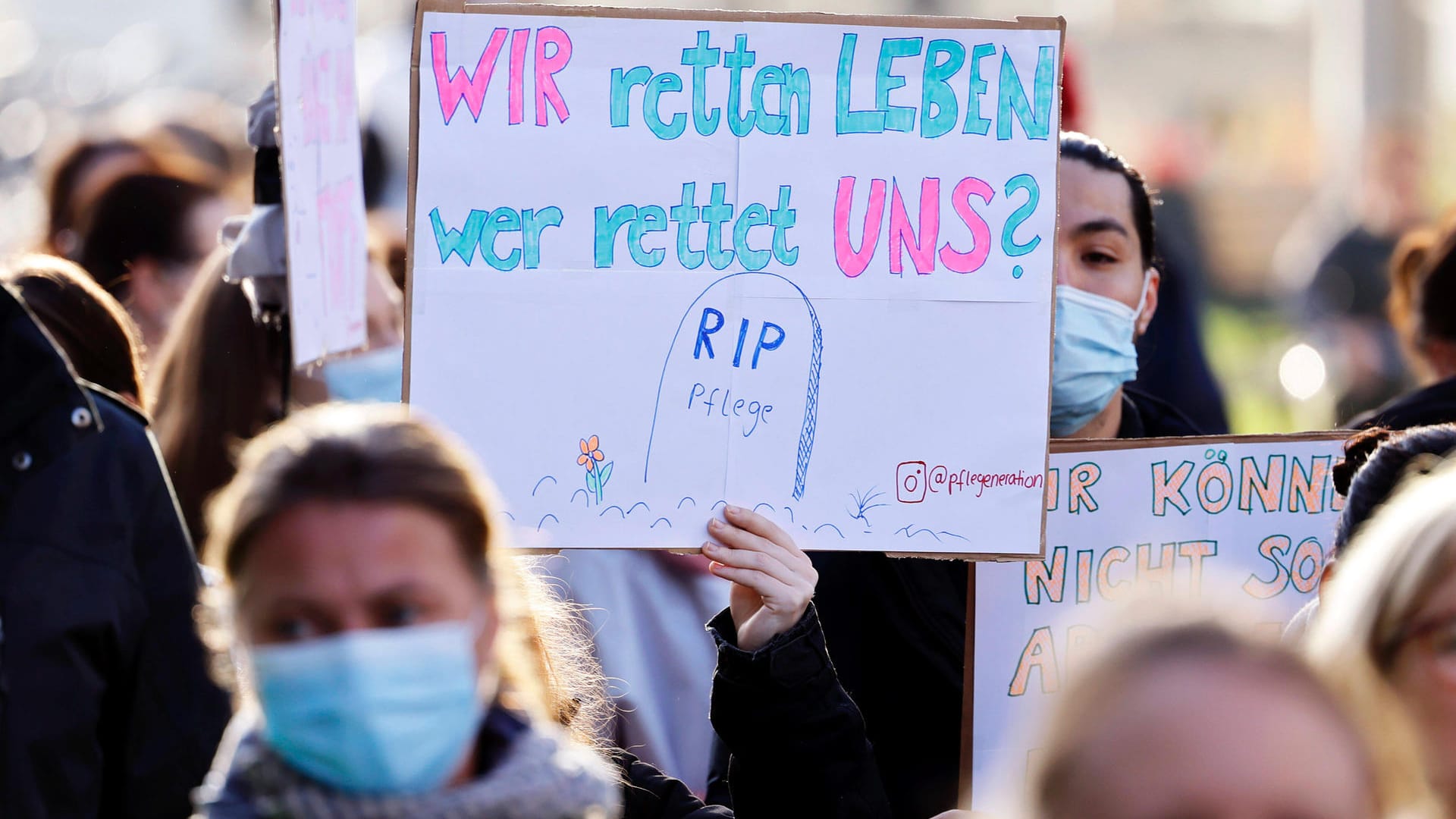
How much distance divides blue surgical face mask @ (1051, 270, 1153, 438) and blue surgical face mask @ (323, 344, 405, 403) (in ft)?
5.89

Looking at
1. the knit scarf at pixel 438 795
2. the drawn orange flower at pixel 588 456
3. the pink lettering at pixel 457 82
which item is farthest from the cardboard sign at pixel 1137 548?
the knit scarf at pixel 438 795

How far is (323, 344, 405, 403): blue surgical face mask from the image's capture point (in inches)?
180

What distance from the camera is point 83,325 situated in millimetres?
3170

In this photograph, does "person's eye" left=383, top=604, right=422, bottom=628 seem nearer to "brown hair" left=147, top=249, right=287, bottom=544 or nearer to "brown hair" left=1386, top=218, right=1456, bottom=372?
"brown hair" left=147, top=249, right=287, bottom=544

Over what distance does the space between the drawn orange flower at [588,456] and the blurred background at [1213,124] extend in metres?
2.21

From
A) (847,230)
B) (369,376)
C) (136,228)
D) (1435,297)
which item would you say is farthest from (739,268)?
(136,228)

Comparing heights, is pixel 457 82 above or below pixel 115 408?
above

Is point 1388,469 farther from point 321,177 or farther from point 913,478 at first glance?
point 321,177

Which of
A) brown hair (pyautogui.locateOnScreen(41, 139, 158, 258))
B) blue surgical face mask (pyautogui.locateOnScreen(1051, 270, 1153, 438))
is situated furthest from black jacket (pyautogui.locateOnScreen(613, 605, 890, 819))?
brown hair (pyautogui.locateOnScreen(41, 139, 158, 258))

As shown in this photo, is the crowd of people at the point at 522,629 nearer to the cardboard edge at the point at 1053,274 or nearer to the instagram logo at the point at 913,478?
the cardboard edge at the point at 1053,274

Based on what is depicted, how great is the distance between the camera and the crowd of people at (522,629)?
5.37 feet

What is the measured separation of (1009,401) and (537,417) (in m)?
0.74

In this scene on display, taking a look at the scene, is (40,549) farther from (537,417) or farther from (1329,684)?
(1329,684)

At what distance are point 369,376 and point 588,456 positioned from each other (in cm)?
182
